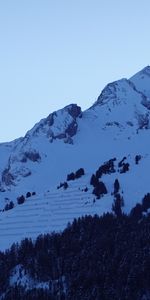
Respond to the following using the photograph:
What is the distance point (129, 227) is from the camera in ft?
586

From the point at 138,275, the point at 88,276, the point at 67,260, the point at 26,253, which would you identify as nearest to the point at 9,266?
the point at 26,253

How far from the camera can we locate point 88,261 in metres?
163

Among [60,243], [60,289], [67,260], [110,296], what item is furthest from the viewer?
[60,243]

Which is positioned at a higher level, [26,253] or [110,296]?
[26,253]

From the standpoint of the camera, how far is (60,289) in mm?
156125

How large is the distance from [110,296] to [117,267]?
11106 millimetres

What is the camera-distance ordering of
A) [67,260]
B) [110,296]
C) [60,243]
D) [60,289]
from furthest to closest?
1. [60,243]
2. [67,260]
3. [60,289]
4. [110,296]

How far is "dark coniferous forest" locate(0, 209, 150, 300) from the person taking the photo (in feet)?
493

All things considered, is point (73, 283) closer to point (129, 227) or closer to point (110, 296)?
point (110, 296)


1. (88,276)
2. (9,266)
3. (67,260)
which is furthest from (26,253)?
(88,276)

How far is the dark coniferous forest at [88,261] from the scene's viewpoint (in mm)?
150125

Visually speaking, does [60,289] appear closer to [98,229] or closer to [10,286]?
[10,286]

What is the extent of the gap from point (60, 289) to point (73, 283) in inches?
118

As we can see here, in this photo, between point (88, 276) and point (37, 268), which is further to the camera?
point (37, 268)
